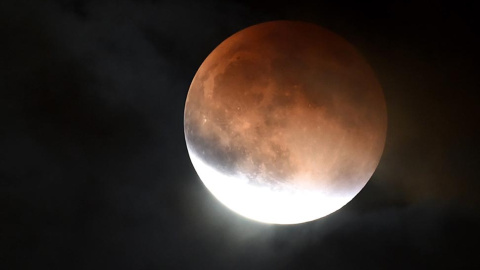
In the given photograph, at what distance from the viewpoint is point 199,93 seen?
13.0 ft

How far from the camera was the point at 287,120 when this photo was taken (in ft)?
11.5

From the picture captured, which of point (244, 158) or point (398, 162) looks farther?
point (398, 162)

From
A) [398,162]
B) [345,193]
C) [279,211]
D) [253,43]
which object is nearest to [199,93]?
[253,43]

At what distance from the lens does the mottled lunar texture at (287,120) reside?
11.6ft

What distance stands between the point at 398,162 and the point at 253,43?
2842mm

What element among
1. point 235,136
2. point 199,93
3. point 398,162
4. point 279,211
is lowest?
point 279,211

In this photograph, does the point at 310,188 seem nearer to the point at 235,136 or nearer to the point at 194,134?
the point at 235,136

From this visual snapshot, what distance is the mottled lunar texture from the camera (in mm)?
3531

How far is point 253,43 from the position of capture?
3805mm

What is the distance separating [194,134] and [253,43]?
33.5 inches

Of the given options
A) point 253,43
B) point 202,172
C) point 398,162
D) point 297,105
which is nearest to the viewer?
point 297,105

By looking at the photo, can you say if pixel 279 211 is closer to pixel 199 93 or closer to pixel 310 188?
pixel 310 188

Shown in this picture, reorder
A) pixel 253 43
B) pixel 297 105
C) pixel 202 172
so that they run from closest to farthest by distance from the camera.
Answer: pixel 297 105 < pixel 253 43 < pixel 202 172

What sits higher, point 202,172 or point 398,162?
point 398,162
